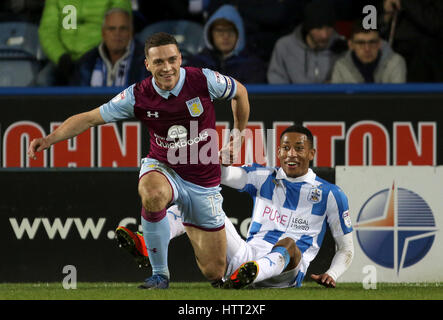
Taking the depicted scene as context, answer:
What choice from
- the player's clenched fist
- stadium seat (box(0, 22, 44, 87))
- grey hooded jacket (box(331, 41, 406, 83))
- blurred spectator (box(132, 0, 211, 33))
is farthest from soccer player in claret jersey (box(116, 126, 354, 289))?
blurred spectator (box(132, 0, 211, 33))

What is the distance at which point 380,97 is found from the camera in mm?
8477

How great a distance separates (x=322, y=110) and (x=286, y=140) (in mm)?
1980

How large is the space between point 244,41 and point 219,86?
276cm

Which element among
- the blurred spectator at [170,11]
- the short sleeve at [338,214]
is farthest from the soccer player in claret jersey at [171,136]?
the blurred spectator at [170,11]

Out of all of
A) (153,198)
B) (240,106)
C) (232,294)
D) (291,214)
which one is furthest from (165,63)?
(232,294)

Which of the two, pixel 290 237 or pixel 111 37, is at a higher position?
pixel 111 37

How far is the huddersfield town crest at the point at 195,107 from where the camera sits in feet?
20.6

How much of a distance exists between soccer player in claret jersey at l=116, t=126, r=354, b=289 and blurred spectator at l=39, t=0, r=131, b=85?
9.51ft

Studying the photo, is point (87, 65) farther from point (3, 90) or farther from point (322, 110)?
point (322, 110)

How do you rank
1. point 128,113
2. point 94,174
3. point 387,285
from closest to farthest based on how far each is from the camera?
point 128,113 < point 387,285 < point 94,174

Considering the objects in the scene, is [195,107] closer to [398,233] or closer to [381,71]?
[398,233]

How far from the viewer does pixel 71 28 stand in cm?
919

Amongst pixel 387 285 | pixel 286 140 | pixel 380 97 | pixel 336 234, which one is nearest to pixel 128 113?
pixel 286 140

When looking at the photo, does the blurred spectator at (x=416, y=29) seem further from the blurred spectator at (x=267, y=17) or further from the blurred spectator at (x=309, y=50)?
the blurred spectator at (x=267, y=17)
